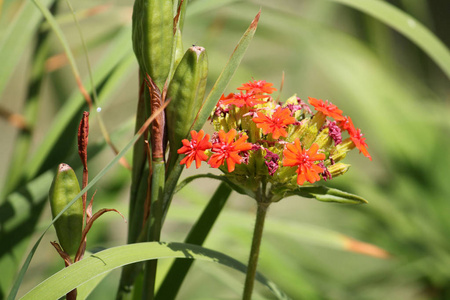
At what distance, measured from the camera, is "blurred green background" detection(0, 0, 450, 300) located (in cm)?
70

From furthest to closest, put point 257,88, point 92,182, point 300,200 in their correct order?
1. point 300,200
2. point 257,88
3. point 92,182

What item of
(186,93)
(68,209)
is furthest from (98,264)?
(186,93)

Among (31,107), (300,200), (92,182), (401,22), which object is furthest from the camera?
(300,200)

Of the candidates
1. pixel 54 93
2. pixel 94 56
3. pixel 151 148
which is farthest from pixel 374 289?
pixel 94 56

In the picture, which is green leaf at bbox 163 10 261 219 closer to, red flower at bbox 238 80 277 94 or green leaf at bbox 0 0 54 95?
red flower at bbox 238 80 277 94

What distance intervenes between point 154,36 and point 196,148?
0.09 metres

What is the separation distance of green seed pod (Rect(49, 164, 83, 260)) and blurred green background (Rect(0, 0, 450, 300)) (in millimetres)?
191

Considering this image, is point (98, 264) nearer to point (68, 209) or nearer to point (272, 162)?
point (68, 209)

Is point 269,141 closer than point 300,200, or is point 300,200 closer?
point 269,141

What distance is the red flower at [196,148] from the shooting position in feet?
1.32

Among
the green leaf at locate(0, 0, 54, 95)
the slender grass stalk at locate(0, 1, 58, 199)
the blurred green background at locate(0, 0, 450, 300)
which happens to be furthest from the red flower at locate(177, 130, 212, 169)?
the slender grass stalk at locate(0, 1, 58, 199)

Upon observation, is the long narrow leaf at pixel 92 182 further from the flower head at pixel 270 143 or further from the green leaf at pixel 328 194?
the green leaf at pixel 328 194

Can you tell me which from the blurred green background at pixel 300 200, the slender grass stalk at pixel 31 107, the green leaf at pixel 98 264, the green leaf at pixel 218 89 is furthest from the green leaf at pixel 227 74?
the slender grass stalk at pixel 31 107

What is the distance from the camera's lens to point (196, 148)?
41 centimetres
